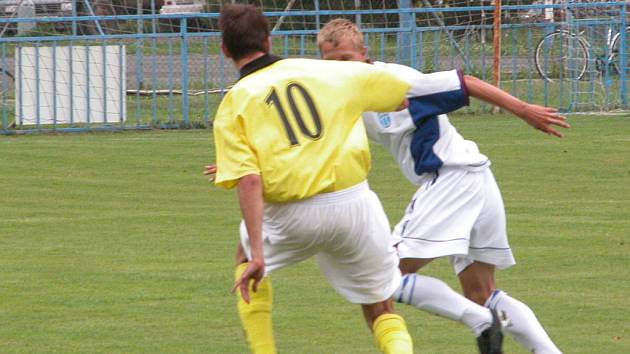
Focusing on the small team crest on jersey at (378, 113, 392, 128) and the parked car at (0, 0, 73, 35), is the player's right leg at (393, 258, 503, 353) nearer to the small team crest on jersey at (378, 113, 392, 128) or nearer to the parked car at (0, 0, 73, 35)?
the small team crest on jersey at (378, 113, 392, 128)

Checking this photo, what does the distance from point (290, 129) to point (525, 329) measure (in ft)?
5.21

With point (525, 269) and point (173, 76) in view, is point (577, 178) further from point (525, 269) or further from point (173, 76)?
point (173, 76)

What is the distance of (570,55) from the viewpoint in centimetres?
2014

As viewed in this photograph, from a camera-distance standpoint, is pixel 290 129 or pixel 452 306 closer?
pixel 290 129

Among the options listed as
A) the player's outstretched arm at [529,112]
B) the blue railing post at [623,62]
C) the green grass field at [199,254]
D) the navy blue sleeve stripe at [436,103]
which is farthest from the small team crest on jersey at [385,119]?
the blue railing post at [623,62]

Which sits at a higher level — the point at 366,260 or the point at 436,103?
the point at 436,103

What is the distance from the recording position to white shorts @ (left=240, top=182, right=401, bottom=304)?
17.1ft

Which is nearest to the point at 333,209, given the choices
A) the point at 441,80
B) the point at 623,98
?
the point at 441,80

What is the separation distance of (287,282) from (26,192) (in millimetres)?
5125

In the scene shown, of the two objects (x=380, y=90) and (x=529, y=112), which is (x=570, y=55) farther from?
(x=380, y=90)

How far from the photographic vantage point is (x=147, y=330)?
23.5ft

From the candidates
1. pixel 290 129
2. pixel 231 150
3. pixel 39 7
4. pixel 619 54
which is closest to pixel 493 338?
pixel 290 129

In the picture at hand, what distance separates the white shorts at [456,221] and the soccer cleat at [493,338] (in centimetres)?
31

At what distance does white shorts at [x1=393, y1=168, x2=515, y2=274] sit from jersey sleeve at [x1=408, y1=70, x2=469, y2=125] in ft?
0.99
